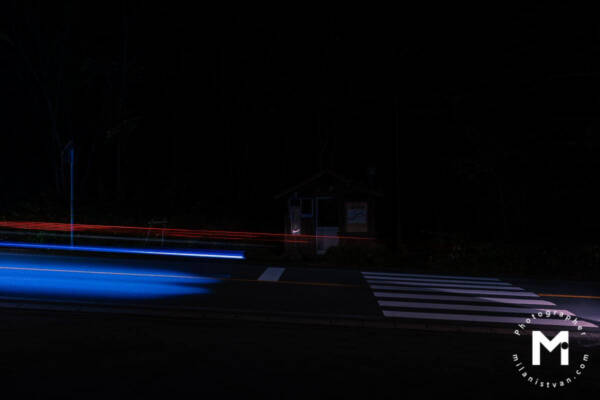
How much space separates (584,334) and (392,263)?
30.5 ft

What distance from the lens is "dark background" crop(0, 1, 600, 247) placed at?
2295 cm

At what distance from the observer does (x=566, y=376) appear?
6461mm

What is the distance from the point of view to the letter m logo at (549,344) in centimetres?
720

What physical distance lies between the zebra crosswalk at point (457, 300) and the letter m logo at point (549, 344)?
29.8 inches

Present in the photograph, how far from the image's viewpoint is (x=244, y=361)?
6.62 m

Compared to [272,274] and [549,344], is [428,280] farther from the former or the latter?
[549,344]

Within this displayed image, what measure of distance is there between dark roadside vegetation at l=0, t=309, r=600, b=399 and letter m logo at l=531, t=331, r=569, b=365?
30cm

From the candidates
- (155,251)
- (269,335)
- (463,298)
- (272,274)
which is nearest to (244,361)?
(269,335)

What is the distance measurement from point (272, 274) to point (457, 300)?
18.1 feet

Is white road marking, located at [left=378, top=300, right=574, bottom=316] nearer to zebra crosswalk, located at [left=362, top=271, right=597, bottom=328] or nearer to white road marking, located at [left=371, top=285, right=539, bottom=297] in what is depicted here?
zebra crosswalk, located at [left=362, top=271, right=597, bottom=328]

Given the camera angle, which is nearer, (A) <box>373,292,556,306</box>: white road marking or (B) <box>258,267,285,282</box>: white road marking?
(A) <box>373,292,556,306</box>: white road marking

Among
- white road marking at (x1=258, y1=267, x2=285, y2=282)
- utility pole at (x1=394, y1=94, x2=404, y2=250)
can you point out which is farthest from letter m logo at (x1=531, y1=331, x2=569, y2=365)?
utility pole at (x1=394, y1=94, x2=404, y2=250)

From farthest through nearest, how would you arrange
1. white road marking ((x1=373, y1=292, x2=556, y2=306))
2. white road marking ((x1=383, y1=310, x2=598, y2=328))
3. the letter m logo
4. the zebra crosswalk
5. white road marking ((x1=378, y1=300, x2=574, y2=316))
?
white road marking ((x1=373, y1=292, x2=556, y2=306)), white road marking ((x1=378, y1=300, x2=574, y2=316)), the zebra crosswalk, white road marking ((x1=383, y1=310, x2=598, y2=328)), the letter m logo

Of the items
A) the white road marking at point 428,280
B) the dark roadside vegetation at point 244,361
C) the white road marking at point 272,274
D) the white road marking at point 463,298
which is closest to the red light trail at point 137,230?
the white road marking at point 272,274
